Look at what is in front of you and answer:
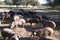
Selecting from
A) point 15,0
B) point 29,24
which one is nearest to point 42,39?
point 29,24

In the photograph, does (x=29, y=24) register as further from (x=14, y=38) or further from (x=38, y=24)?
(x=14, y=38)

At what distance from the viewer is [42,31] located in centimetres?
1007

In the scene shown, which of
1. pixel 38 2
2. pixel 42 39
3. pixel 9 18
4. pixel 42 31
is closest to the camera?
pixel 42 39

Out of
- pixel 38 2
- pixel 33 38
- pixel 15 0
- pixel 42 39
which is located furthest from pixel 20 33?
pixel 38 2

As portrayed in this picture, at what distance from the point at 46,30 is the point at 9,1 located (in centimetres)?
4739

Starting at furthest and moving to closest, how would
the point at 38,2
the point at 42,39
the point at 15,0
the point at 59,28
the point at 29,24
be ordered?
the point at 38,2, the point at 15,0, the point at 29,24, the point at 59,28, the point at 42,39

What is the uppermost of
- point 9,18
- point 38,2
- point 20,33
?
point 20,33

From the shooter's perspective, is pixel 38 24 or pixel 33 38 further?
pixel 38 24

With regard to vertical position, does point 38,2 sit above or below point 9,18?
below

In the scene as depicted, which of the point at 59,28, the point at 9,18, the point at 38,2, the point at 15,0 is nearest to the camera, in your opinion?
the point at 59,28

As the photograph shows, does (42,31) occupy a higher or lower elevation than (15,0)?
higher

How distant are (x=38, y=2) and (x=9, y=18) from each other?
1567 inches

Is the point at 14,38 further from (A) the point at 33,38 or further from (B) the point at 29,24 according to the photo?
(B) the point at 29,24

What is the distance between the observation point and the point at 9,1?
56.7 meters
